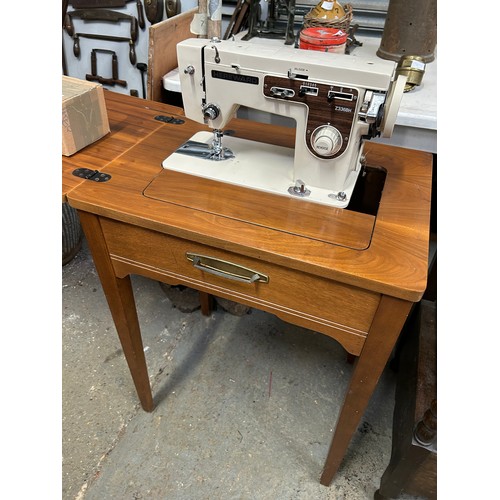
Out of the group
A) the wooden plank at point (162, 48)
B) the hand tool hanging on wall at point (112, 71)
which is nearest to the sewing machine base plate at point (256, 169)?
the wooden plank at point (162, 48)

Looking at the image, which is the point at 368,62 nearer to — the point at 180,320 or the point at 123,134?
the point at 123,134

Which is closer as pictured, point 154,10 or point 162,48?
point 162,48

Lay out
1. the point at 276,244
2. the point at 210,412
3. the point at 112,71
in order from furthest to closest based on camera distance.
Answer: the point at 112,71 < the point at 210,412 < the point at 276,244

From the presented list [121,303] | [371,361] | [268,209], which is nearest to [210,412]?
[121,303]

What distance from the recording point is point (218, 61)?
0.83 m

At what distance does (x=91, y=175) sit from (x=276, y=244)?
1.55 ft

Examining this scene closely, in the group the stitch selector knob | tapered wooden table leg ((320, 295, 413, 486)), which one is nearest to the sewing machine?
the stitch selector knob

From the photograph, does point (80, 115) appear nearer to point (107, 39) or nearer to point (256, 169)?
point (256, 169)

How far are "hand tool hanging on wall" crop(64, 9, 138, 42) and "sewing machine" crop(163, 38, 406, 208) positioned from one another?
1133 millimetres

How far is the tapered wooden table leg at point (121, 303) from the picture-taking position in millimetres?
898

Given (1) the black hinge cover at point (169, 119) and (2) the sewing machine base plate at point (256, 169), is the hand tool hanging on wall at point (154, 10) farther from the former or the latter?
(2) the sewing machine base plate at point (256, 169)

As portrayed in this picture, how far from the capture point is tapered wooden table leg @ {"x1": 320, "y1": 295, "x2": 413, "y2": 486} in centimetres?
71

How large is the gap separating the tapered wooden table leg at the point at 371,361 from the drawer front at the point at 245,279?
0.07 feet

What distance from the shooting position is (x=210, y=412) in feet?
4.53
